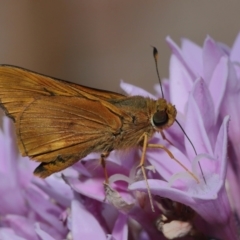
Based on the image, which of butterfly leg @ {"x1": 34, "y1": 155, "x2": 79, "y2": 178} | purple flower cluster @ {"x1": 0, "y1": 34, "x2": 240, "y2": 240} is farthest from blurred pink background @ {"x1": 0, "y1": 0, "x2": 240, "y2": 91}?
butterfly leg @ {"x1": 34, "y1": 155, "x2": 79, "y2": 178}

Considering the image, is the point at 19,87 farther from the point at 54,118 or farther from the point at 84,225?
the point at 84,225

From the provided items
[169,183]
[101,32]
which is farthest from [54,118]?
[101,32]

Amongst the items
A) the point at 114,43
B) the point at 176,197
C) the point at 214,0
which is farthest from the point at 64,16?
the point at 176,197

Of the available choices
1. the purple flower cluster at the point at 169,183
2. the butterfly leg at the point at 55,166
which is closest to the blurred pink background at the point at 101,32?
the purple flower cluster at the point at 169,183

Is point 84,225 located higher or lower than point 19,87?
→ lower

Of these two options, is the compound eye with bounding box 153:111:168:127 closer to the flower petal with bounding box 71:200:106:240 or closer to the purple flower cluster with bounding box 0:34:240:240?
the purple flower cluster with bounding box 0:34:240:240

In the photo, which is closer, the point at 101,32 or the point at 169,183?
the point at 169,183

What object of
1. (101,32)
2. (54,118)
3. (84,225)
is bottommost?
(84,225)
